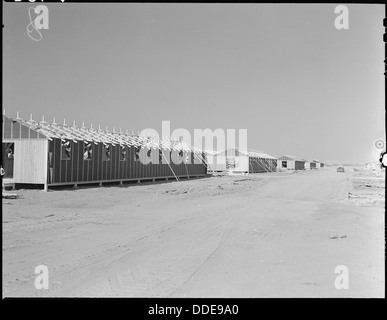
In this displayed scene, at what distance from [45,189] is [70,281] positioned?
45.5ft

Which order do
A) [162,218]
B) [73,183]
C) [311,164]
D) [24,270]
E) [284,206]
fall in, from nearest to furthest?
[24,270] < [162,218] < [284,206] < [73,183] < [311,164]

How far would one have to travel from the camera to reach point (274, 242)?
727 cm

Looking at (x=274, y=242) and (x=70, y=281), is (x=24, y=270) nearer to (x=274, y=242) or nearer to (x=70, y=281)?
(x=70, y=281)

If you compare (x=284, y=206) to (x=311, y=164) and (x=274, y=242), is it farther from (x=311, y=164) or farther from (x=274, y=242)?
(x=311, y=164)

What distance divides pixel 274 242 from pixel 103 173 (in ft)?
54.6

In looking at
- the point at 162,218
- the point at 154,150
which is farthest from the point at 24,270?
the point at 154,150

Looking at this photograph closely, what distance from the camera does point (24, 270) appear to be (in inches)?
198

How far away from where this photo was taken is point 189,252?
249 inches

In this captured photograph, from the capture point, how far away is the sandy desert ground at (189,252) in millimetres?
4410

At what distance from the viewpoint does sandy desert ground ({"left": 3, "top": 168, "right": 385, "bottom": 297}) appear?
4.41 m

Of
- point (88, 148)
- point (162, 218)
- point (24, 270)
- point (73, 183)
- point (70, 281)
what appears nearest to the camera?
point (70, 281)

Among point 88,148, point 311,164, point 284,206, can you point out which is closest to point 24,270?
point 284,206
